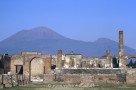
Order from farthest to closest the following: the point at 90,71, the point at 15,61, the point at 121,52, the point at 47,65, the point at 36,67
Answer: the point at 121,52, the point at 36,67, the point at 15,61, the point at 47,65, the point at 90,71

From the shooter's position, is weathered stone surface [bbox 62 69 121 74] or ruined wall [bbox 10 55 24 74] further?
ruined wall [bbox 10 55 24 74]

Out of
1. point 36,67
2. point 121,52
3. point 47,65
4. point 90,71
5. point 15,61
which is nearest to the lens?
point 90,71

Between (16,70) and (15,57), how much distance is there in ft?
6.82

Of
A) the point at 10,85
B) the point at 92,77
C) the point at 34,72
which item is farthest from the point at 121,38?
the point at 10,85

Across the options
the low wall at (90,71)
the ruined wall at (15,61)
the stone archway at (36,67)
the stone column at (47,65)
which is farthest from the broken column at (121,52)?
the ruined wall at (15,61)

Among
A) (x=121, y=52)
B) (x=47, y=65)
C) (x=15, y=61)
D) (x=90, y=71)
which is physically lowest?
(x=90, y=71)

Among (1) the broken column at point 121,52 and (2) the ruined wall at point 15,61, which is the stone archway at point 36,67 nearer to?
(2) the ruined wall at point 15,61

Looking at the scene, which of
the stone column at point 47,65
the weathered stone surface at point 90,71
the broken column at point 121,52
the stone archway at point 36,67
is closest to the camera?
the weathered stone surface at point 90,71

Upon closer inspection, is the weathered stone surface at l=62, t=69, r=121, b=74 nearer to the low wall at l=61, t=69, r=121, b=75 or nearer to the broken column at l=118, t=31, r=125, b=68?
the low wall at l=61, t=69, r=121, b=75

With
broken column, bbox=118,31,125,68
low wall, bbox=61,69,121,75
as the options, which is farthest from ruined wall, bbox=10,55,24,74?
broken column, bbox=118,31,125,68

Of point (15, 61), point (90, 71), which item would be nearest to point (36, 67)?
point (15, 61)

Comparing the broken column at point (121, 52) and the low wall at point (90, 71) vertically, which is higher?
the broken column at point (121, 52)

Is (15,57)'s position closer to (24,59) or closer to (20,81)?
(24,59)

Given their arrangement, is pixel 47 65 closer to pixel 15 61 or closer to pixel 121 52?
pixel 15 61
